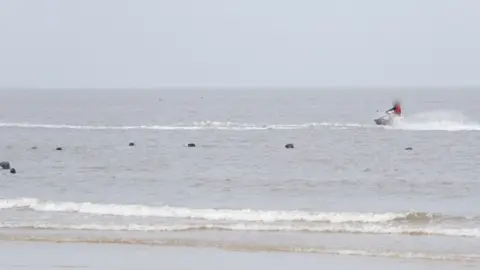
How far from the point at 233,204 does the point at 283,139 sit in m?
31.9

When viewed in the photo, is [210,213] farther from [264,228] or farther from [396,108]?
[396,108]

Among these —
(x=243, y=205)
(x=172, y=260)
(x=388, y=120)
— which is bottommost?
(x=172, y=260)

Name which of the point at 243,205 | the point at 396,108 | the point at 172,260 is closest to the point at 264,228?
the point at 243,205

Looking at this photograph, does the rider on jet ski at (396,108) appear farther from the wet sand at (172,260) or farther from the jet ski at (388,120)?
the wet sand at (172,260)

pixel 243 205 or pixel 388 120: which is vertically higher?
pixel 388 120

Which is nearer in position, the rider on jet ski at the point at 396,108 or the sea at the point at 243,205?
the sea at the point at 243,205

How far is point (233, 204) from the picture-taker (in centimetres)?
2512

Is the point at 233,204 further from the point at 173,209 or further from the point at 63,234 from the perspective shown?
the point at 63,234

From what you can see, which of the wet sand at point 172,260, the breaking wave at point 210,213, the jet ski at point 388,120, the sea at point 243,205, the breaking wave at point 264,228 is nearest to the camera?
the wet sand at point 172,260

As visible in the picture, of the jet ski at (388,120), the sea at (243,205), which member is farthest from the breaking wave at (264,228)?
the jet ski at (388,120)

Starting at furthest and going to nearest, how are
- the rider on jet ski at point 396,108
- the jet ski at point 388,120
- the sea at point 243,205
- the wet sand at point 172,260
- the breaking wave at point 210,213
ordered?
the jet ski at point 388,120, the rider on jet ski at point 396,108, the breaking wave at point 210,213, the sea at point 243,205, the wet sand at point 172,260

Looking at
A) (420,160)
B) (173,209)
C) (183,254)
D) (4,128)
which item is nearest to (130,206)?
(173,209)

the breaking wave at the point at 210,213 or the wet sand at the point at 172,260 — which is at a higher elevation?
the breaking wave at the point at 210,213

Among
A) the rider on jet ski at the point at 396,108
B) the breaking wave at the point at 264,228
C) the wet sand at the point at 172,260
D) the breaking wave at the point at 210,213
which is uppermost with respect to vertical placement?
the rider on jet ski at the point at 396,108
